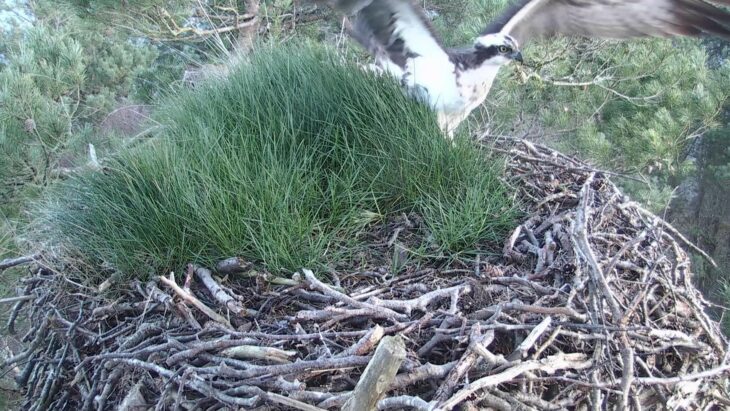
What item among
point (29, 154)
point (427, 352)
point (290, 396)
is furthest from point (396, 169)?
point (29, 154)

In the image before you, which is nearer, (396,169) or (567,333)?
(567,333)

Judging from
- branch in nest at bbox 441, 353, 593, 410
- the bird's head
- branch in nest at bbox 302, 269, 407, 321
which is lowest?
branch in nest at bbox 441, 353, 593, 410

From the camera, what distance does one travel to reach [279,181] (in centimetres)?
145

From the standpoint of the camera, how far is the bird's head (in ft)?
6.12

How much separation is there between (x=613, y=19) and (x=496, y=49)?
0.39 metres

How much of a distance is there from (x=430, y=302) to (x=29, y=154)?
175 cm

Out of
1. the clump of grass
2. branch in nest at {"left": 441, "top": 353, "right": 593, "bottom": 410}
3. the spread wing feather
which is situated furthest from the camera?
the spread wing feather

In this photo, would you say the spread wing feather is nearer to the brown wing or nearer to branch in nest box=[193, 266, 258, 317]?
the brown wing

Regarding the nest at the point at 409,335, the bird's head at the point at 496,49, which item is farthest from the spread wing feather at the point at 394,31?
the nest at the point at 409,335

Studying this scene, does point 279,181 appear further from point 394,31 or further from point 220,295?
point 394,31

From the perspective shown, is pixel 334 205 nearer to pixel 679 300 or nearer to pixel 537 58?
pixel 679 300

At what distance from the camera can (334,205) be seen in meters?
1.48

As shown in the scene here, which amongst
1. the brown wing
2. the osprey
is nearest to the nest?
the osprey

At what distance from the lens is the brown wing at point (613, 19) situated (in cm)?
181
